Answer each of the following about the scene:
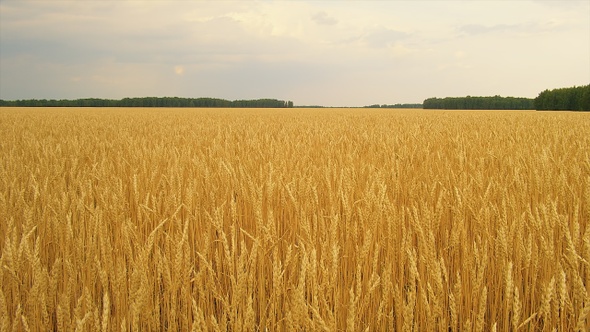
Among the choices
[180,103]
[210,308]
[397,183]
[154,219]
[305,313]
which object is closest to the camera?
[305,313]

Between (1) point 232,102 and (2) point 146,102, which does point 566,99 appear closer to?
(1) point 232,102

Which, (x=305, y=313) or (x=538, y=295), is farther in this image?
(x=538, y=295)

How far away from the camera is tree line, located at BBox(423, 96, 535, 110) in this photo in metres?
60.5

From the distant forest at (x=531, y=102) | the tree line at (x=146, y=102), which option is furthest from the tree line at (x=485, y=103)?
the tree line at (x=146, y=102)

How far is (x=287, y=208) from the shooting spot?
2.00 metres

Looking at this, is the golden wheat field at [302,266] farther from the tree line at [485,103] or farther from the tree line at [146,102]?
the tree line at [146,102]

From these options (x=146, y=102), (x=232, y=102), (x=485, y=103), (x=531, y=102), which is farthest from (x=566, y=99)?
(x=146, y=102)

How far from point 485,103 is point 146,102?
57.5 m

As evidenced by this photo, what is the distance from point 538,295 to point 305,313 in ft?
3.30

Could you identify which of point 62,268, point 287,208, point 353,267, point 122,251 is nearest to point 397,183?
point 287,208

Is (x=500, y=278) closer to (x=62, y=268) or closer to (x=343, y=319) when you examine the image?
(x=343, y=319)

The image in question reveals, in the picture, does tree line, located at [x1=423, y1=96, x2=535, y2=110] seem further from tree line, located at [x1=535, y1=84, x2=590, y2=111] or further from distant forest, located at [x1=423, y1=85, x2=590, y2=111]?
tree line, located at [x1=535, y1=84, x2=590, y2=111]

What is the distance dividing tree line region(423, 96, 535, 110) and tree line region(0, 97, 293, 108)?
28308 millimetres

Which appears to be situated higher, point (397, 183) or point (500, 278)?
point (397, 183)
